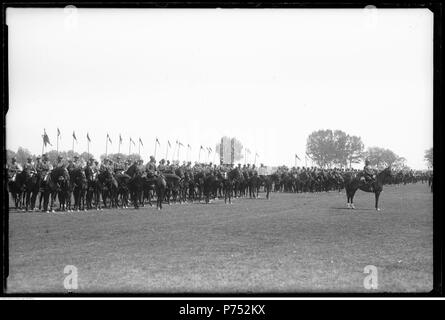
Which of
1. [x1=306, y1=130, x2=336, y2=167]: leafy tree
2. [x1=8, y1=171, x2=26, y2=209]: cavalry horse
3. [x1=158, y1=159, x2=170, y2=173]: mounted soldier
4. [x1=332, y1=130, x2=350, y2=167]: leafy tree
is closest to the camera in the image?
[x1=8, y1=171, x2=26, y2=209]: cavalry horse

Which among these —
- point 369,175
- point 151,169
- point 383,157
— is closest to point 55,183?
point 151,169

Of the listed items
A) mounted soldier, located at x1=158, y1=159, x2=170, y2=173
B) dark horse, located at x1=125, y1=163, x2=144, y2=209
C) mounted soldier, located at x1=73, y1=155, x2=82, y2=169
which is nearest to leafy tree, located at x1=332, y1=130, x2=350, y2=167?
mounted soldier, located at x1=158, y1=159, x2=170, y2=173

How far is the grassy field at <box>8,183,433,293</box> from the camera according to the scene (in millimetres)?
7188

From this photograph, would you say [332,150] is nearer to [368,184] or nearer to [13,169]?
[368,184]

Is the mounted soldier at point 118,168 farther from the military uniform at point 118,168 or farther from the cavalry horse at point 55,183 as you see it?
the cavalry horse at point 55,183

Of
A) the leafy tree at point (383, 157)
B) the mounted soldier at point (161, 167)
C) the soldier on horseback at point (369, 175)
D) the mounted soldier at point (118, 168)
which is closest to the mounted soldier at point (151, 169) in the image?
the mounted soldier at point (118, 168)

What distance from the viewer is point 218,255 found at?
8.92m

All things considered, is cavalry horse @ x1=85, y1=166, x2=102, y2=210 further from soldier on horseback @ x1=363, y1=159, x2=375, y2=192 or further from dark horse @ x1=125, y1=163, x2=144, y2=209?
soldier on horseback @ x1=363, y1=159, x2=375, y2=192

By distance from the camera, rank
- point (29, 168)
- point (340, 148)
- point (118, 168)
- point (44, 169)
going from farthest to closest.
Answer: point (340, 148), point (118, 168), point (29, 168), point (44, 169)

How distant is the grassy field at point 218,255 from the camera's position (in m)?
7.19
